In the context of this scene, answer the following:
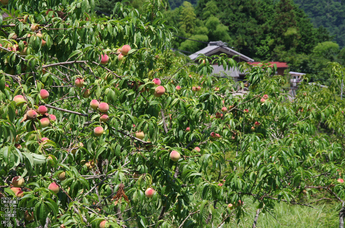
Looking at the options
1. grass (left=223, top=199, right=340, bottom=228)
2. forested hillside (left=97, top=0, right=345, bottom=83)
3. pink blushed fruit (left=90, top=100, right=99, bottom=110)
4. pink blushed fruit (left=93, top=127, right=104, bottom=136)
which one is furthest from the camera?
forested hillside (left=97, top=0, right=345, bottom=83)

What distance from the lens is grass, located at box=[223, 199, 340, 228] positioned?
13.9ft

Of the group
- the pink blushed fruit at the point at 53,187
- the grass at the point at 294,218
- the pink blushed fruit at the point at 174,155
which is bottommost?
the grass at the point at 294,218

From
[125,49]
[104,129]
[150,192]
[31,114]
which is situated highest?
[125,49]

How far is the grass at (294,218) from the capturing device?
4238 mm

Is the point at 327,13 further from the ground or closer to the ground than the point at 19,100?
closer to the ground

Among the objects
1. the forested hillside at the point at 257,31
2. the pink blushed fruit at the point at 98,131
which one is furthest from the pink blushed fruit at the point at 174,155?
the forested hillside at the point at 257,31

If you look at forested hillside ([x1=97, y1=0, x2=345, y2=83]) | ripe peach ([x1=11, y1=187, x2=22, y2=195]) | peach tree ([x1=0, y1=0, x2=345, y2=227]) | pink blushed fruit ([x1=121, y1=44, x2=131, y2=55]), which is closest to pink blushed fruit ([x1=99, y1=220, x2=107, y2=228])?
peach tree ([x1=0, y1=0, x2=345, y2=227])

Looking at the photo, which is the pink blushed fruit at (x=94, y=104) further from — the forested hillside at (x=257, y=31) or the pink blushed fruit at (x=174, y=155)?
the forested hillside at (x=257, y=31)

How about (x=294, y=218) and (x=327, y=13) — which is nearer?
(x=294, y=218)

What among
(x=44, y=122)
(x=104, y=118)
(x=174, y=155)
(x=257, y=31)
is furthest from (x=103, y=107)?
(x=257, y=31)

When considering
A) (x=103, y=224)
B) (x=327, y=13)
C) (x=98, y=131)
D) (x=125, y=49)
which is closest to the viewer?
(x=103, y=224)

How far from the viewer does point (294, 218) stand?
14.7ft

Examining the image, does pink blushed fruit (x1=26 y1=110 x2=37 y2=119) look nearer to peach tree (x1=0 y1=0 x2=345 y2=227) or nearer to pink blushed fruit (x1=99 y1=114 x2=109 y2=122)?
peach tree (x1=0 y1=0 x2=345 y2=227)

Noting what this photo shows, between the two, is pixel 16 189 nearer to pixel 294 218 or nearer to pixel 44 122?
pixel 44 122
